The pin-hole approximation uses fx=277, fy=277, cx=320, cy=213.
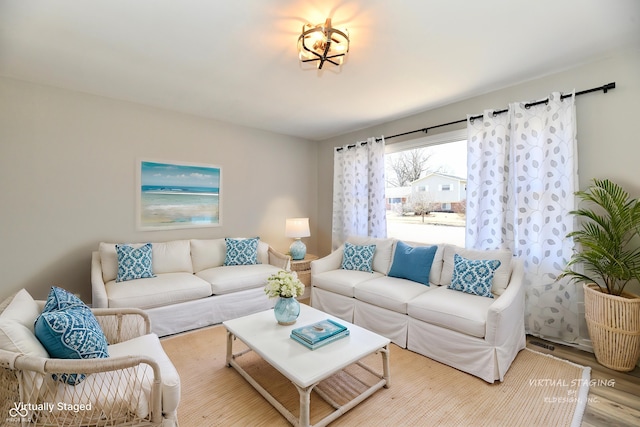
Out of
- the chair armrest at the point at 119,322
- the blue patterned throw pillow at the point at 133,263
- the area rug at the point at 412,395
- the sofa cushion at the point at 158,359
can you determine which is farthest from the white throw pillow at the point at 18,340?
the blue patterned throw pillow at the point at 133,263

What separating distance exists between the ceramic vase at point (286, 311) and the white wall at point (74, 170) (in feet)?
7.54

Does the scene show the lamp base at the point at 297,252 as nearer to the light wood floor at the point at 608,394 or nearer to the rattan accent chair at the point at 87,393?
the rattan accent chair at the point at 87,393

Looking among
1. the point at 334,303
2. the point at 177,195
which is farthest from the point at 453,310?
the point at 177,195

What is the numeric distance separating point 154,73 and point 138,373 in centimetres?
256

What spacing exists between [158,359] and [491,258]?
2.84 meters

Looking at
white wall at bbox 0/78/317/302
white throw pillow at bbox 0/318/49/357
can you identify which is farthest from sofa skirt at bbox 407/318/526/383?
white wall at bbox 0/78/317/302

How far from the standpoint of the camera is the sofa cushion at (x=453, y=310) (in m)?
2.17

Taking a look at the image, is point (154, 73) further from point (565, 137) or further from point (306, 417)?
point (565, 137)

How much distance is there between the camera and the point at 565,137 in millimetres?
2541

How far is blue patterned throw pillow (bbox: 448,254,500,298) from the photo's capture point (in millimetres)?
2531

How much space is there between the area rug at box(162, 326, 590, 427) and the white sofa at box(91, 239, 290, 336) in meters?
0.54

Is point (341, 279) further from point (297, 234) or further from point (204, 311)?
point (204, 311)

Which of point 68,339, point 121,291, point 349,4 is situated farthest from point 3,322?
point 349,4

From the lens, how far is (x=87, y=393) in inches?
51.8
